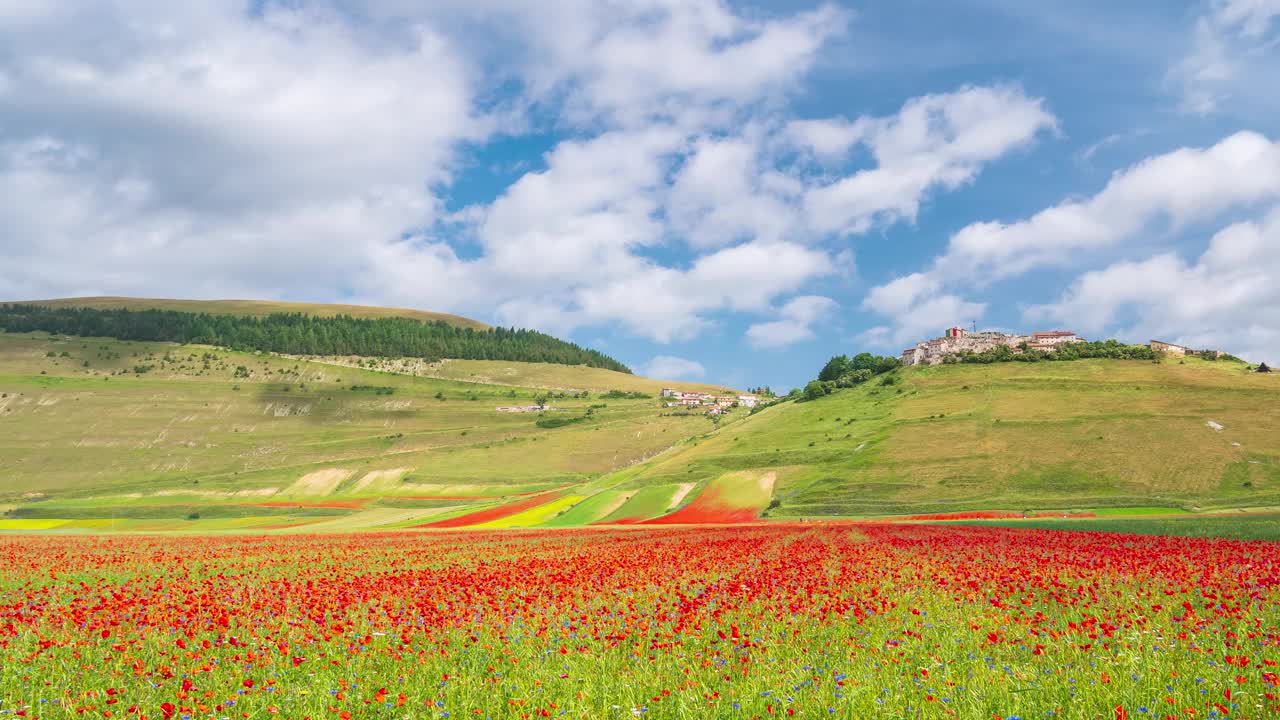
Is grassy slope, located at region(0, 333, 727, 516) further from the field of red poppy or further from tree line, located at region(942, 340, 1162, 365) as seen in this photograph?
the field of red poppy

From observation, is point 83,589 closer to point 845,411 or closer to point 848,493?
point 848,493

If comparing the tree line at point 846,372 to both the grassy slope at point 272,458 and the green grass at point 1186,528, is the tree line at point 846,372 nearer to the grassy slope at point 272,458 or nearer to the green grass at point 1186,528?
the grassy slope at point 272,458

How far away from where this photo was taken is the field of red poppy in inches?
350

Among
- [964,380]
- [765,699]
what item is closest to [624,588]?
[765,699]

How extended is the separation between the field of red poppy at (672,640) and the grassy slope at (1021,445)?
6649 cm

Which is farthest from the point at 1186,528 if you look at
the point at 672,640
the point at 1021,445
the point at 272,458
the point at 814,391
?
the point at 272,458

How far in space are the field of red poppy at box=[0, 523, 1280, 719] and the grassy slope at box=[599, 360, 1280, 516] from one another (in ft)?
218

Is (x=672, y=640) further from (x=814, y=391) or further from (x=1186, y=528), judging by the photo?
(x=814, y=391)

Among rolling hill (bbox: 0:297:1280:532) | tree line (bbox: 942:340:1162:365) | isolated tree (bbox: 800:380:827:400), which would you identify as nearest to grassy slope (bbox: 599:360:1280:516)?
rolling hill (bbox: 0:297:1280:532)

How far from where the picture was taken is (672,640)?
12.5 metres

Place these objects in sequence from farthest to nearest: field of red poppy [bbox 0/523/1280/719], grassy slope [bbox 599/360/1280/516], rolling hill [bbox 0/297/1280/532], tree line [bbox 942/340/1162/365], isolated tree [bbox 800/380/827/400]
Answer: isolated tree [bbox 800/380/827/400] → tree line [bbox 942/340/1162/365] → rolling hill [bbox 0/297/1280/532] → grassy slope [bbox 599/360/1280/516] → field of red poppy [bbox 0/523/1280/719]

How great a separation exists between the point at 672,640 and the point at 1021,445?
3932 inches

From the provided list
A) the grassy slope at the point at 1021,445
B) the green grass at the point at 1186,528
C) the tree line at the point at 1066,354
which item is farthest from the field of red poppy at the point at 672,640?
the tree line at the point at 1066,354

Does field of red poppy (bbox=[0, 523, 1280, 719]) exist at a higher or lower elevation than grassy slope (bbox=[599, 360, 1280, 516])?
lower
